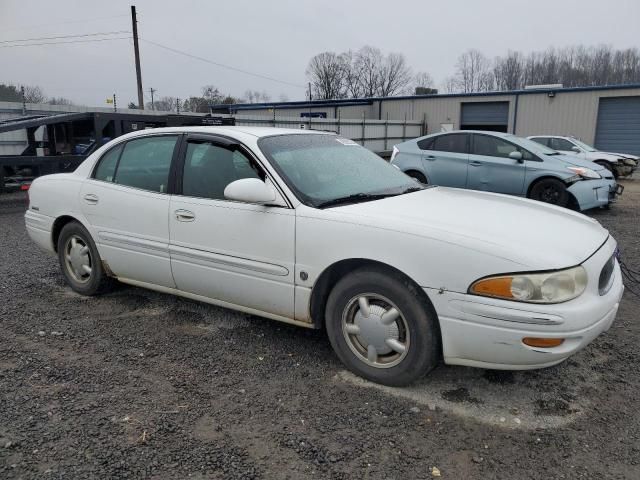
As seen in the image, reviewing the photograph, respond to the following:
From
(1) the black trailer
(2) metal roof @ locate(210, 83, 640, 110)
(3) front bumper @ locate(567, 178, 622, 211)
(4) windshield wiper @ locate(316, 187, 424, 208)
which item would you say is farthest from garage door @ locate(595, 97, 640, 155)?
(4) windshield wiper @ locate(316, 187, 424, 208)

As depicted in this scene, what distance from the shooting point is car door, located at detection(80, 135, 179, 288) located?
159 inches

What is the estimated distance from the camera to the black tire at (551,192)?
878cm

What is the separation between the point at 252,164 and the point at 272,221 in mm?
498

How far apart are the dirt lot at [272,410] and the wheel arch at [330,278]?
39cm

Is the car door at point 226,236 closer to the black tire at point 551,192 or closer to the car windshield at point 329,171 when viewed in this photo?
the car windshield at point 329,171

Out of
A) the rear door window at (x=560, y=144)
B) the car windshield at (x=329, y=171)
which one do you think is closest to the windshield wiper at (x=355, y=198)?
the car windshield at (x=329, y=171)

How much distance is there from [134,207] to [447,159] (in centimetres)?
690

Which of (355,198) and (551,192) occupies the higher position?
(355,198)

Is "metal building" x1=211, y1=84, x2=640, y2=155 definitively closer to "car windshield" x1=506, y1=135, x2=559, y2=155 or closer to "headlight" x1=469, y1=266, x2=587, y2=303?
"car windshield" x1=506, y1=135, x2=559, y2=155

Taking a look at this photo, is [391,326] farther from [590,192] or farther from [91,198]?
[590,192]

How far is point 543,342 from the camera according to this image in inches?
105

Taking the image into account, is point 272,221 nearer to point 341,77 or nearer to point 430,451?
point 430,451

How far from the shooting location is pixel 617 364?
3.47m

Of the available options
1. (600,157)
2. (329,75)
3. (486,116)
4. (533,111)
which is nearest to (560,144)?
(600,157)
